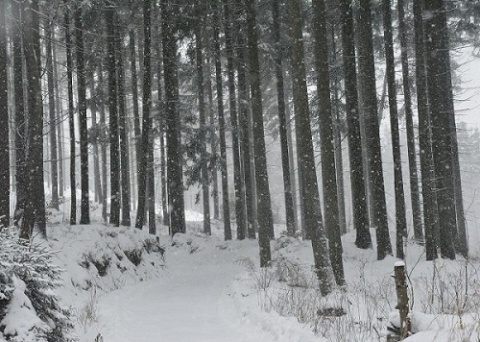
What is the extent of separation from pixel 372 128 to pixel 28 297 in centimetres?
1077

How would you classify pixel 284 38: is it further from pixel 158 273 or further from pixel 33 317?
pixel 33 317

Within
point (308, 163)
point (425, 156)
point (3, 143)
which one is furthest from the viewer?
point (425, 156)

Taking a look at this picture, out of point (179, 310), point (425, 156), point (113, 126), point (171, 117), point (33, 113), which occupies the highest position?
point (171, 117)

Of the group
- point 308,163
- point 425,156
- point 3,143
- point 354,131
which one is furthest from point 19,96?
point 425,156

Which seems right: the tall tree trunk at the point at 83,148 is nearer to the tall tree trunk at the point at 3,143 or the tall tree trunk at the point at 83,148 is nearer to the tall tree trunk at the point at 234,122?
the tall tree trunk at the point at 3,143

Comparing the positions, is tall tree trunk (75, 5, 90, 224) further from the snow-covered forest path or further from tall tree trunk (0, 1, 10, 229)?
tall tree trunk (0, 1, 10, 229)

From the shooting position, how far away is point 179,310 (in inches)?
351

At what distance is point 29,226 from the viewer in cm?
885

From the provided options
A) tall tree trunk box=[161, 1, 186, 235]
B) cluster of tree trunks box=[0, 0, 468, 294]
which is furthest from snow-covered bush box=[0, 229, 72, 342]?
tall tree trunk box=[161, 1, 186, 235]

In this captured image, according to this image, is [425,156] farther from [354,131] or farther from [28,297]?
[28,297]

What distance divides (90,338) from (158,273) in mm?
8632

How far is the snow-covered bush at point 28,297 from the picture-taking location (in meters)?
4.25

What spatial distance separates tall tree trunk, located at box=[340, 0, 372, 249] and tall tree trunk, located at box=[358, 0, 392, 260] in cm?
65

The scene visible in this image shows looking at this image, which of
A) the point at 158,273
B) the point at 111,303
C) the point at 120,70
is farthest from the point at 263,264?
the point at 120,70
